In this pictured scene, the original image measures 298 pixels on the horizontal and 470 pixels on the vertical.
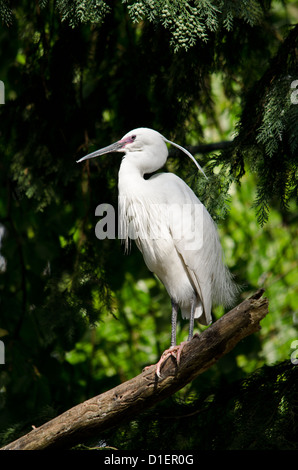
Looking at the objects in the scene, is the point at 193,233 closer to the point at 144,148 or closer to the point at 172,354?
the point at 144,148

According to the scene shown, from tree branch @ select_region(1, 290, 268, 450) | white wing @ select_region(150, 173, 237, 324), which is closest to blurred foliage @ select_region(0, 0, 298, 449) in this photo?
white wing @ select_region(150, 173, 237, 324)

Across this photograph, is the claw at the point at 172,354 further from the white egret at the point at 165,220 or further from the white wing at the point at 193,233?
the white wing at the point at 193,233

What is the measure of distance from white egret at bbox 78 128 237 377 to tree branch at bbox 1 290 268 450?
258mm

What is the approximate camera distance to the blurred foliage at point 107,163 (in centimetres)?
173

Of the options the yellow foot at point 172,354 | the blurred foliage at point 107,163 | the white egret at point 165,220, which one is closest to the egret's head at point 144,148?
the white egret at point 165,220

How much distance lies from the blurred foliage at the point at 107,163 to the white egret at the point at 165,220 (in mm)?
95

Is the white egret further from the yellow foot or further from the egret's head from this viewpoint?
the yellow foot

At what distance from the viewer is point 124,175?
1868 millimetres

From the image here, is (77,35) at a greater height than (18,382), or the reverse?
(77,35)

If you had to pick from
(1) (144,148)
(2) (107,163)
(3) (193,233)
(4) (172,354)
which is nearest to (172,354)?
(4) (172,354)

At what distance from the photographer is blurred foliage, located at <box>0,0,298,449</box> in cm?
173

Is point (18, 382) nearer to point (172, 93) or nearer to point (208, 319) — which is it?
A: point (208, 319)

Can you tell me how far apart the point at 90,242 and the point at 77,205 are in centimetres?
36

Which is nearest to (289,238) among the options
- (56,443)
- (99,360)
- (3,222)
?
(99,360)
